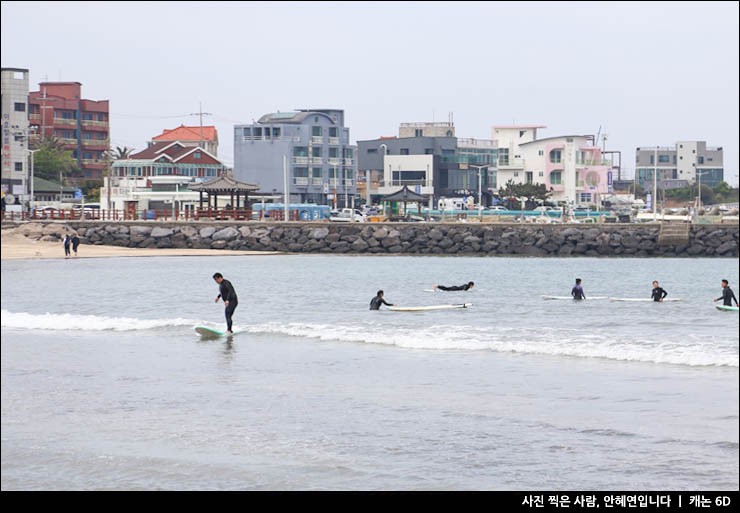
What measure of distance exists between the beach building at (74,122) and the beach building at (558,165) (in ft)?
146

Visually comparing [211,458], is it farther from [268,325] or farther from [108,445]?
[268,325]

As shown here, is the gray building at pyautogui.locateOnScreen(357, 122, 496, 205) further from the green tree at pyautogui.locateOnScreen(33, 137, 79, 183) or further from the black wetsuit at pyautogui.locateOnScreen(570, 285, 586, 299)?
the black wetsuit at pyautogui.locateOnScreen(570, 285, 586, 299)

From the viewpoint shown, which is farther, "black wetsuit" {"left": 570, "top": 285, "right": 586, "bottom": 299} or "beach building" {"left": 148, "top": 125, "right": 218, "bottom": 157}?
"beach building" {"left": 148, "top": 125, "right": 218, "bottom": 157}

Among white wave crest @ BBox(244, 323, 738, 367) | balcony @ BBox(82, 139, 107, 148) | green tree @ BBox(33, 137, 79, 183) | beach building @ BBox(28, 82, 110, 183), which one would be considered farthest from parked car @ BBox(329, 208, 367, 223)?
white wave crest @ BBox(244, 323, 738, 367)

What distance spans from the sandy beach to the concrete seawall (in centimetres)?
147

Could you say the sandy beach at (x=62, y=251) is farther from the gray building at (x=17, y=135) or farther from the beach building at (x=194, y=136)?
the beach building at (x=194, y=136)

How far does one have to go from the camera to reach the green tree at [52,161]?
10512 centimetres

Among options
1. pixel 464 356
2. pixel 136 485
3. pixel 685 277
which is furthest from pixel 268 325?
pixel 685 277

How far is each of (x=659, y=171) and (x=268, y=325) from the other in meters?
138

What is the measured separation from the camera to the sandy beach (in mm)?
59312

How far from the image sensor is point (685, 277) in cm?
5503

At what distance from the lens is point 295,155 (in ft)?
337

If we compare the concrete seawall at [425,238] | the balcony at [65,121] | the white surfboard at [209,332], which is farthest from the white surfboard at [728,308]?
the balcony at [65,121]

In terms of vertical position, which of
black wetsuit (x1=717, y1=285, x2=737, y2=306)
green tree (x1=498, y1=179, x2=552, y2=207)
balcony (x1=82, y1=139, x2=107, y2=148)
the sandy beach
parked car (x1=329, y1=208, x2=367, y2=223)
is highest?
balcony (x1=82, y1=139, x2=107, y2=148)
